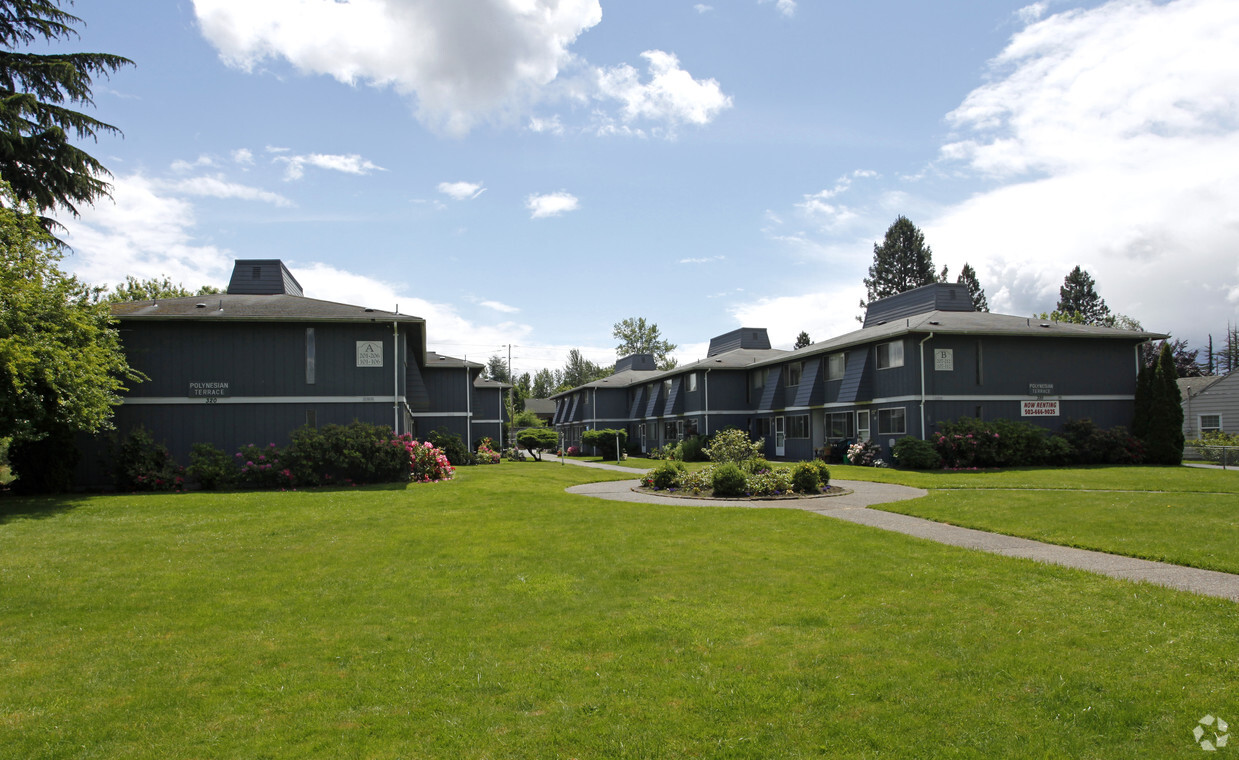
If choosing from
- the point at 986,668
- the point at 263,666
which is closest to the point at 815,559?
the point at 986,668

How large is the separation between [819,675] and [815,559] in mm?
4174

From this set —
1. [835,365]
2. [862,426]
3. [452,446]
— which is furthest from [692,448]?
[452,446]

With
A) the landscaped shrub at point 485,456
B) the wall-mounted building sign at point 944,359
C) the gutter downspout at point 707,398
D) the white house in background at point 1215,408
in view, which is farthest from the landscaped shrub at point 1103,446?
the landscaped shrub at point 485,456

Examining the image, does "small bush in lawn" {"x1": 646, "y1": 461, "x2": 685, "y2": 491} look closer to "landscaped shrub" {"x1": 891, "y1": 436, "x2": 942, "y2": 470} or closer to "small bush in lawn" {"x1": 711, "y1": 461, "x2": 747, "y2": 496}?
"small bush in lawn" {"x1": 711, "y1": 461, "x2": 747, "y2": 496}

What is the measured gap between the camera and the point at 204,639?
6.47 metres

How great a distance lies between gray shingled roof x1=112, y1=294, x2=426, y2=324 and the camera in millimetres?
21188

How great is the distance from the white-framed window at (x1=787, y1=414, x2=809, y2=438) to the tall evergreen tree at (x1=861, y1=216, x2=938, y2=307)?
107 ft

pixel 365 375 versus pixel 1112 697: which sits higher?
pixel 365 375

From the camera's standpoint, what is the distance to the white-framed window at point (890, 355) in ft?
94.2

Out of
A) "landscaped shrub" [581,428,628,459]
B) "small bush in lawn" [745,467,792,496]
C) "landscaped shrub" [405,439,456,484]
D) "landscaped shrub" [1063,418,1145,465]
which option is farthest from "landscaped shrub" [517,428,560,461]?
"landscaped shrub" [1063,418,1145,465]

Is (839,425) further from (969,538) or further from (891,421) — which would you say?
(969,538)

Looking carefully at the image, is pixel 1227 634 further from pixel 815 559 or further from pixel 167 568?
pixel 167 568

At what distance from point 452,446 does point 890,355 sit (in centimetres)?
1956

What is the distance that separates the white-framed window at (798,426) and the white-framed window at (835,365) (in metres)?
2.86
